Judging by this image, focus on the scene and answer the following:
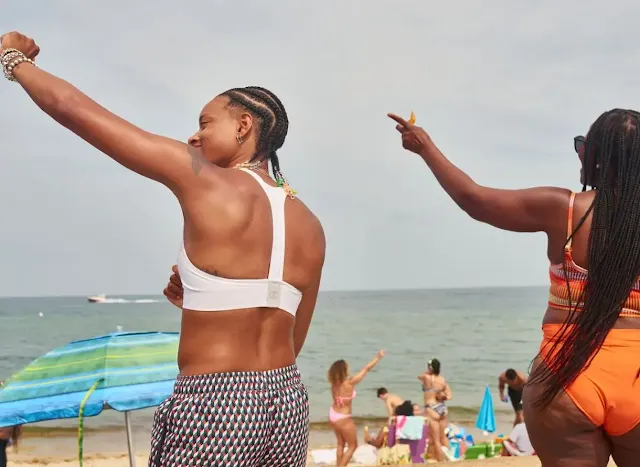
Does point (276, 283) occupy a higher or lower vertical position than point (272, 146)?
lower

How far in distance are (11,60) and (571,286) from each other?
1918 millimetres

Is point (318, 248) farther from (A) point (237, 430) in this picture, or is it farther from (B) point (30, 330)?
(B) point (30, 330)

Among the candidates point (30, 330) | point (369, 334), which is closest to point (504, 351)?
point (369, 334)

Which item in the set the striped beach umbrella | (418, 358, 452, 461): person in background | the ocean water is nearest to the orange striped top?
the striped beach umbrella

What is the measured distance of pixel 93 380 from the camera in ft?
16.3

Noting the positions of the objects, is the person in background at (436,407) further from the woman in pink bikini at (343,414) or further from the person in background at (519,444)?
the person in background at (519,444)

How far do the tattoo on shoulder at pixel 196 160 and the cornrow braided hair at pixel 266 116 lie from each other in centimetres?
24

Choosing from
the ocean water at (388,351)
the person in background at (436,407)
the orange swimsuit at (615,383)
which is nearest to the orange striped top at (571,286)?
the orange swimsuit at (615,383)

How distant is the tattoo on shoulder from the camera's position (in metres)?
2.07

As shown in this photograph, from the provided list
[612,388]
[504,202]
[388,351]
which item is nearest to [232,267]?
[504,202]

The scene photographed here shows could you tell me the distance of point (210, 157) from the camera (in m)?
2.25

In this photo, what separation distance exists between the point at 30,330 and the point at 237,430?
55383 mm

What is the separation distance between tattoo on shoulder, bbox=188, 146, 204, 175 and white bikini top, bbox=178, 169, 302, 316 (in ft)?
0.70

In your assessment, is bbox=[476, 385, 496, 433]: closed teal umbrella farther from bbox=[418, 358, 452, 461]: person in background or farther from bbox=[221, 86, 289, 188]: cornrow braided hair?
bbox=[221, 86, 289, 188]: cornrow braided hair
